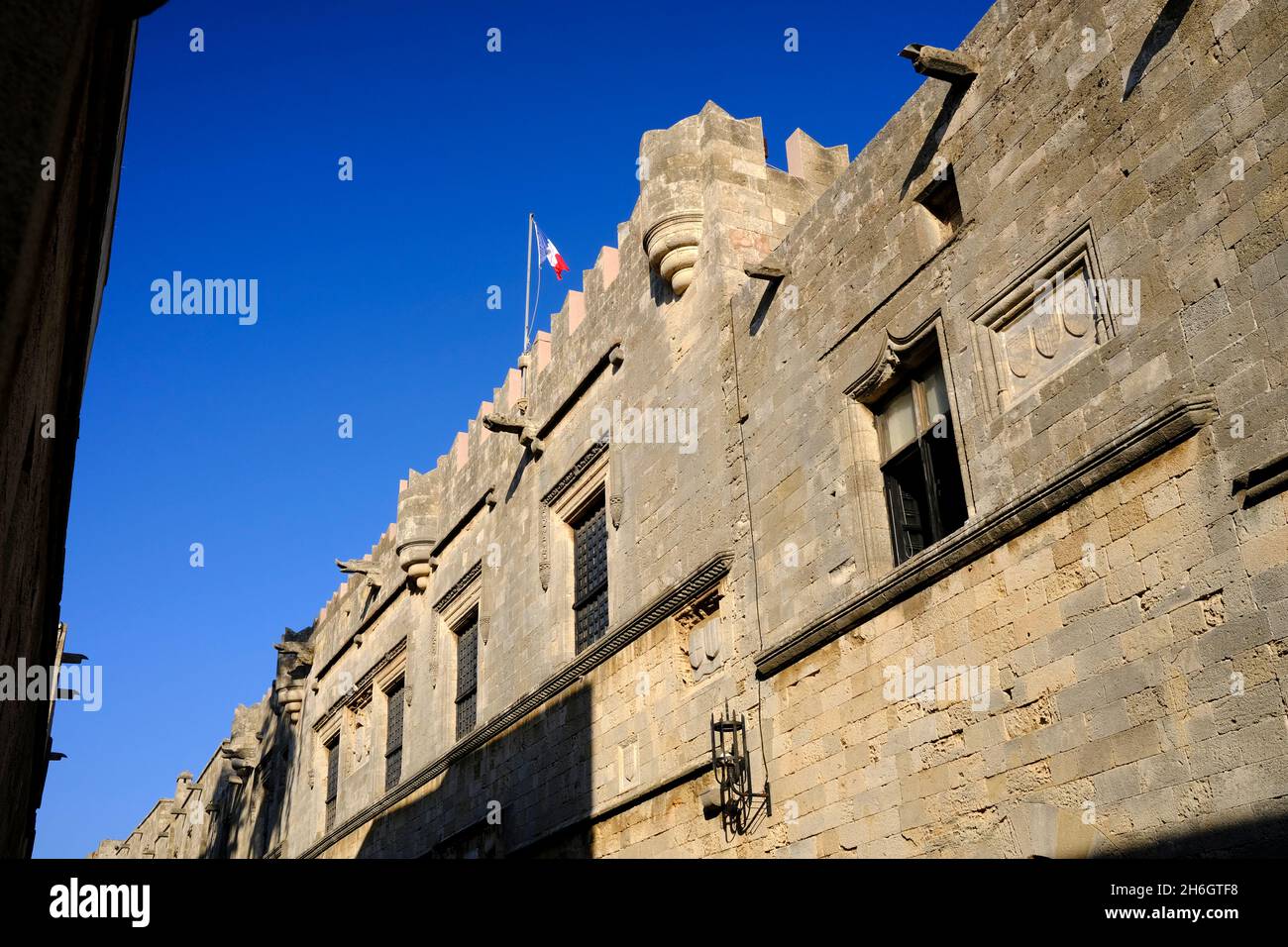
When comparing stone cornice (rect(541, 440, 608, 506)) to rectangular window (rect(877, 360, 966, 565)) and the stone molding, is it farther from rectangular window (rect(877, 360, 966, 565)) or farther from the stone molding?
rectangular window (rect(877, 360, 966, 565))

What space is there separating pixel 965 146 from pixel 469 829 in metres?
9.54

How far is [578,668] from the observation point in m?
12.6

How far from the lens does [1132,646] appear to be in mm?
6613

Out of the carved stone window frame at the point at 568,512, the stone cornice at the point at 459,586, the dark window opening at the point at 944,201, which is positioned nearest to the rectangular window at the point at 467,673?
the stone cornice at the point at 459,586

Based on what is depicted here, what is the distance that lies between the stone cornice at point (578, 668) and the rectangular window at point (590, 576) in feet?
1.43

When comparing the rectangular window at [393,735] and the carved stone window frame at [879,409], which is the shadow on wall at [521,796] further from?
the carved stone window frame at [879,409]

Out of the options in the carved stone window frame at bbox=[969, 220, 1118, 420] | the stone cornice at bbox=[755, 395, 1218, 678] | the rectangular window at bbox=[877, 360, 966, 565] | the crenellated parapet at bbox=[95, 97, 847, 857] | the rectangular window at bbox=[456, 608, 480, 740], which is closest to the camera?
the stone cornice at bbox=[755, 395, 1218, 678]

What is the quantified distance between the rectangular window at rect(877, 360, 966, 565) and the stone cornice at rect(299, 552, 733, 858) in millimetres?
1893

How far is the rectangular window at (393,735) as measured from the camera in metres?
18.4

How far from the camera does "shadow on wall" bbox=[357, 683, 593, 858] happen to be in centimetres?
1219

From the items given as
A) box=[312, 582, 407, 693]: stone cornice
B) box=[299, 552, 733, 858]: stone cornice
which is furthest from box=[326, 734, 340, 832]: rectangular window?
box=[299, 552, 733, 858]: stone cornice

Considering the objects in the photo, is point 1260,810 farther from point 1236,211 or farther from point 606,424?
point 606,424

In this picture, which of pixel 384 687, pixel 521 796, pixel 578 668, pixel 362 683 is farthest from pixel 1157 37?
pixel 362 683
